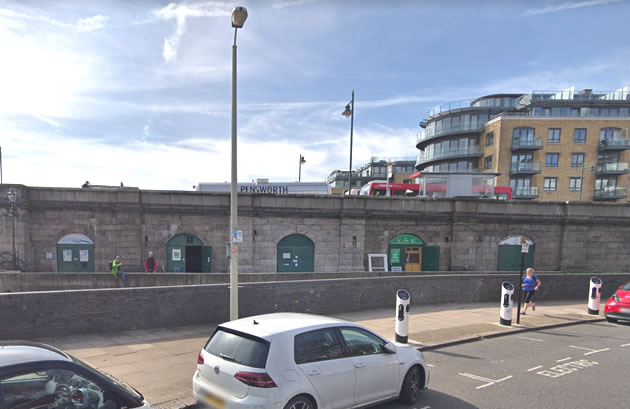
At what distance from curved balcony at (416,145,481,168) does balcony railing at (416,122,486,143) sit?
301 cm

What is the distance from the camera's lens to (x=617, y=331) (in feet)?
37.6

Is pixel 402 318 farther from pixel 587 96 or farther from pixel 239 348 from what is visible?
pixel 587 96

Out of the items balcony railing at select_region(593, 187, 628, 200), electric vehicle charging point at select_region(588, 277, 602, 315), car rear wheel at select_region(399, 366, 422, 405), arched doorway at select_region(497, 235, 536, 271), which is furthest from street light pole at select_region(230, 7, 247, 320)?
balcony railing at select_region(593, 187, 628, 200)

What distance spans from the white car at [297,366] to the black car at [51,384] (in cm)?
129

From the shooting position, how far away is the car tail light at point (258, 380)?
4.40m

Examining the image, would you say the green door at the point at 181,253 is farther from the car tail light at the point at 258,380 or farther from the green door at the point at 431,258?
the car tail light at the point at 258,380

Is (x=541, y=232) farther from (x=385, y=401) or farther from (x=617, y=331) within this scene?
(x=385, y=401)

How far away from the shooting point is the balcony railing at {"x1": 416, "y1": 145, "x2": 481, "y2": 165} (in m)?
61.8

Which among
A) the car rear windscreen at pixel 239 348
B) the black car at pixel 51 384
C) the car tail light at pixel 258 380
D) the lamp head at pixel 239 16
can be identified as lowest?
the car tail light at pixel 258 380

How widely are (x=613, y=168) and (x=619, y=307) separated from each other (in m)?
54.1

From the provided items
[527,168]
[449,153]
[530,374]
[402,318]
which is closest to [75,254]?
[402,318]

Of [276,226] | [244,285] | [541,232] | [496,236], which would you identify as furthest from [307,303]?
[541,232]

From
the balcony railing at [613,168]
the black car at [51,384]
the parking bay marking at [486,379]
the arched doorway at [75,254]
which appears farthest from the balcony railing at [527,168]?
the black car at [51,384]

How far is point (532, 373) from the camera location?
7457 mm
